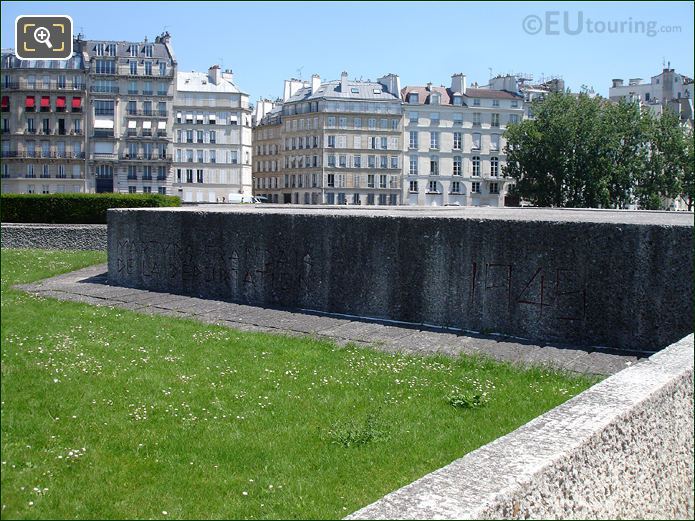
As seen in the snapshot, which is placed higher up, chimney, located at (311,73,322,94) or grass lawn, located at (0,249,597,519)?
chimney, located at (311,73,322,94)

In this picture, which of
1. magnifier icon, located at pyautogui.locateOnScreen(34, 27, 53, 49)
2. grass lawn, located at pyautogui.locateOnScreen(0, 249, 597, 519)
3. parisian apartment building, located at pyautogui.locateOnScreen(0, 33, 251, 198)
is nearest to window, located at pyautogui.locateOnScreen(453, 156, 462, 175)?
parisian apartment building, located at pyautogui.locateOnScreen(0, 33, 251, 198)

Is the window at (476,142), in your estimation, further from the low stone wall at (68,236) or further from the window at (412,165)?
the low stone wall at (68,236)

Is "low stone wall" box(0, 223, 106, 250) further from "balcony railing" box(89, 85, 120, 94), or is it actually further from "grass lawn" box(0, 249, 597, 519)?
"balcony railing" box(89, 85, 120, 94)

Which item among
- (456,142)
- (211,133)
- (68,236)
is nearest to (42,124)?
(68,236)

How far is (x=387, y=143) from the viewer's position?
10062 centimetres

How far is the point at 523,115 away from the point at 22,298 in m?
106

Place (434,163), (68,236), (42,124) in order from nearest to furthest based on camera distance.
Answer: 1. (42,124)
2. (68,236)
3. (434,163)

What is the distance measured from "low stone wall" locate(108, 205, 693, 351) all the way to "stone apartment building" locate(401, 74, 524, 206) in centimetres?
8616

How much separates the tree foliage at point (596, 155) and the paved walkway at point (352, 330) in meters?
58.6

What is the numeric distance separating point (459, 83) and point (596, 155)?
1461 inches

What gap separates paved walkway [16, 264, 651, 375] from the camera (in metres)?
10.1

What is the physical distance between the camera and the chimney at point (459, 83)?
4046 inches

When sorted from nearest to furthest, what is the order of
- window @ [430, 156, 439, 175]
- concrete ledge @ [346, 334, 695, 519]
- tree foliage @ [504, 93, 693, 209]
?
concrete ledge @ [346, 334, 695, 519] < tree foliage @ [504, 93, 693, 209] < window @ [430, 156, 439, 175]

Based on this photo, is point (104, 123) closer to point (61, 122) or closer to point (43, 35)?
point (61, 122)
